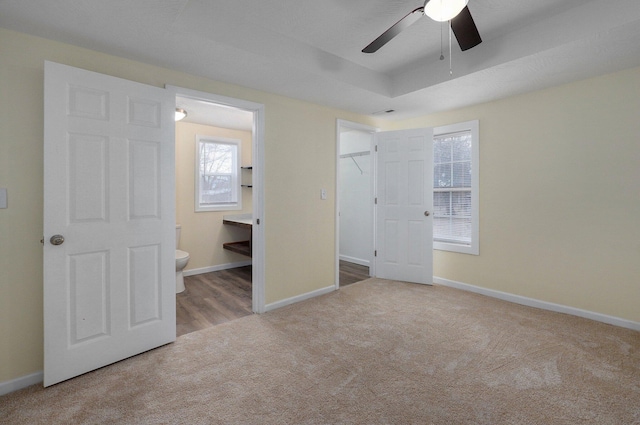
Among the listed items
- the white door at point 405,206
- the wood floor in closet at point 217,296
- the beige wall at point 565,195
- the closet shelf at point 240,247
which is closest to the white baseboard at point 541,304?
the beige wall at point 565,195

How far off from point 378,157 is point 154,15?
3.09 m

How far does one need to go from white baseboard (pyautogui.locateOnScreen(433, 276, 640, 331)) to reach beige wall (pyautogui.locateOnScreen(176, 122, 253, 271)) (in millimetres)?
3250

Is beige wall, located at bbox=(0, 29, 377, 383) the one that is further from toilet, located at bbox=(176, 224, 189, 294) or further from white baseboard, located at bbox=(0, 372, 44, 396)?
toilet, located at bbox=(176, 224, 189, 294)

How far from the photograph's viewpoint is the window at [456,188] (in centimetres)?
362

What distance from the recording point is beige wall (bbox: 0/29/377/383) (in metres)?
1.85

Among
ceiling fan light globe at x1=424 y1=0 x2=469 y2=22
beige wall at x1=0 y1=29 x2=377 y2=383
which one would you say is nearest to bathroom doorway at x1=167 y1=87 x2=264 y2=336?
beige wall at x1=0 y1=29 x2=377 y2=383

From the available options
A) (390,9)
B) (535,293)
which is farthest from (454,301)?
(390,9)

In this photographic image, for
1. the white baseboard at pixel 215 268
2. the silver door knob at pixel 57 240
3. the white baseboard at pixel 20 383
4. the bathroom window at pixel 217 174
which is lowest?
the white baseboard at pixel 20 383

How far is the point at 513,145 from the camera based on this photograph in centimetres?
328

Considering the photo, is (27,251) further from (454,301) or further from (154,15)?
(454,301)

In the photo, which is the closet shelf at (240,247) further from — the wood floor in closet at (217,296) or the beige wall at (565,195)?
the beige wall at (565,195)

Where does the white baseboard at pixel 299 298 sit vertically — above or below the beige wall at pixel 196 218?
below

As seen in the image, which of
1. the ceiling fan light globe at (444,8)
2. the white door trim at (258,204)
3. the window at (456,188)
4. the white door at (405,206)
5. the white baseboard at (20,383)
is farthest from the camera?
the white door at (405,206)

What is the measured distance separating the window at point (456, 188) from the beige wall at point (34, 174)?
206 centimetres
